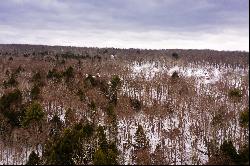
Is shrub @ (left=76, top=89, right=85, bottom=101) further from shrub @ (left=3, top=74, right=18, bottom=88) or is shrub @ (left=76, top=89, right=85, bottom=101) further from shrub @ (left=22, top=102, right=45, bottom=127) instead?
shrub @ (left=3, top=74, right=18, bottom=88)

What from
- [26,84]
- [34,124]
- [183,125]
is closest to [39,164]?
[34,124]

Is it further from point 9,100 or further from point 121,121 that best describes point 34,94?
point 121,121

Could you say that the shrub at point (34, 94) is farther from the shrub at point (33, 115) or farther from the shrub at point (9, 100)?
the shrub at point (33, 115)

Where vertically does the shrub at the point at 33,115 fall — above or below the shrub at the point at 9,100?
below

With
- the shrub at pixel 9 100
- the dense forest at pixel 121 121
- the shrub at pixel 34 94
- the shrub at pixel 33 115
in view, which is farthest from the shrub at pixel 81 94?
the shrub at pixel 33 115

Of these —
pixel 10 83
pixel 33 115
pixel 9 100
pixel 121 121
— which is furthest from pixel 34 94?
pixel 121 121

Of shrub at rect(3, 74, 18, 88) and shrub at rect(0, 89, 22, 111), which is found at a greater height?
shrub at rect(3, 74, 18, 88)

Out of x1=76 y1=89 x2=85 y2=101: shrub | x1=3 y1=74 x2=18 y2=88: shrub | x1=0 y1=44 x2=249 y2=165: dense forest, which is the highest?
x1=3 y1=74 x2=18 y2=88: shrub

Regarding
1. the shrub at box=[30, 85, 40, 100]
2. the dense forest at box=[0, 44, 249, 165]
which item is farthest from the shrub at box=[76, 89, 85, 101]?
the shrub at box=[30, 85, 40, 100]

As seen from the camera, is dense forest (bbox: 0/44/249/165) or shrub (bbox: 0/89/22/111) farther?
shrub (bbox: 0/89/22/111)
